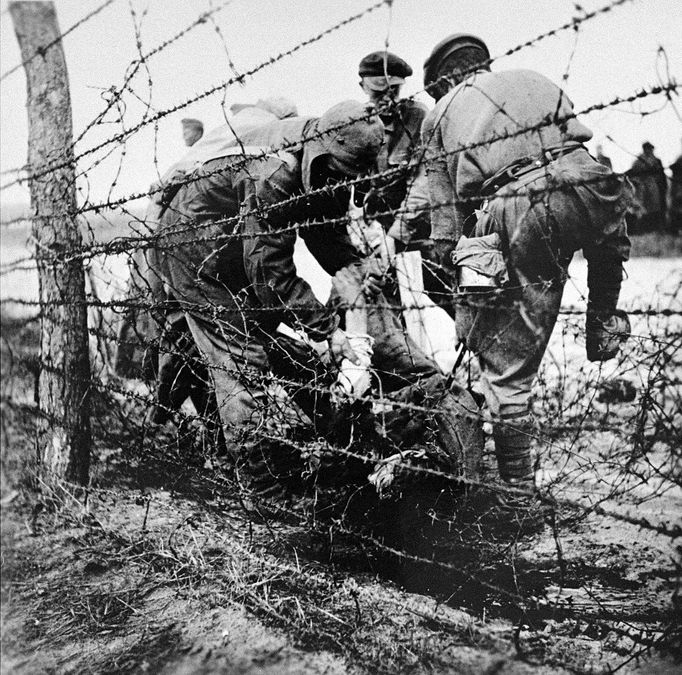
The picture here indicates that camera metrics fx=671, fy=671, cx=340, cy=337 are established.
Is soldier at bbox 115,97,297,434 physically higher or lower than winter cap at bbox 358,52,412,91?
lower

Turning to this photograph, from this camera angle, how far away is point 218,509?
3602 mm

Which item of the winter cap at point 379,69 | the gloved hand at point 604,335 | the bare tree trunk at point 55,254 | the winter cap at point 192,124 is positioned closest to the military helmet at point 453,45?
the winter cap at point 379,69

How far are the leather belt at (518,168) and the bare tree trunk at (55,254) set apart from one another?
6.97ft

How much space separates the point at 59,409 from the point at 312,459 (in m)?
1.57

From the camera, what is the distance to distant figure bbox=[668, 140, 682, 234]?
1.96 metres

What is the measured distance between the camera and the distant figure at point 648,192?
2.09 metres

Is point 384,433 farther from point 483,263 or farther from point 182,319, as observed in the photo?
point 182,319

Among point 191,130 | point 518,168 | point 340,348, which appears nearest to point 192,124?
point 191,130

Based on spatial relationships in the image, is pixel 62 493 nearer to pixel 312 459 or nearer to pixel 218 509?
pixel 218 509

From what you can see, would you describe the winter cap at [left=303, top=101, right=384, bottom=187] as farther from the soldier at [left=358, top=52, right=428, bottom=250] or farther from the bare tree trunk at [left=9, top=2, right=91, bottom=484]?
the bare tree trunk at [left=9, top=2, right=91, bottom=484]

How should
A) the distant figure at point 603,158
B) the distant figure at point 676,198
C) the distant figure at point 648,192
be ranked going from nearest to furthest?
1. the distant figure at point 676,198
2. the distant figure at point 648,192
3. the distant figure at point 603,158

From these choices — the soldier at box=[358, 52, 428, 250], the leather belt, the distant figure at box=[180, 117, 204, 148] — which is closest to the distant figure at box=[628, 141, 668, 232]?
the leather belt

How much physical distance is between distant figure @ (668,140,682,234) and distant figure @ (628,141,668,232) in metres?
0.03

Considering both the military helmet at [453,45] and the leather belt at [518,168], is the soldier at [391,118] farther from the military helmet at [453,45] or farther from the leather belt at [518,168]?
the leather belt at [518,168]
